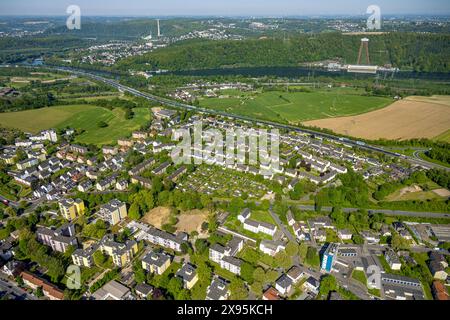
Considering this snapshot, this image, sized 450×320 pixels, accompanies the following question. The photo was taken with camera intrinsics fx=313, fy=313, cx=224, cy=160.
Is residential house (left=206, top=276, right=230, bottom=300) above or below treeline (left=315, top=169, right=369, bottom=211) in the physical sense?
below

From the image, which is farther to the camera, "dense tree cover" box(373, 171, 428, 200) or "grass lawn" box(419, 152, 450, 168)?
"grass lawn" box(419, 152, 450, 168)

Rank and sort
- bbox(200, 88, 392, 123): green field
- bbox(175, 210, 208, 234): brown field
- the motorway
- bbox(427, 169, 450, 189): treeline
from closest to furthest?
the motorway < bbox(175, 210, 208, 234): brown field < bbox(427, 169, 450, 189): treeline < bbox(200, 88, 392, 123): green field

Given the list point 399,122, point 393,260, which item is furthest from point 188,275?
point 399,122

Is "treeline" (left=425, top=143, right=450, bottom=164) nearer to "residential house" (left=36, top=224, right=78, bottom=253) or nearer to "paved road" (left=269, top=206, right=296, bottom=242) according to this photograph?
"paved road" (left=269, top=206, right=296, bottom=242)

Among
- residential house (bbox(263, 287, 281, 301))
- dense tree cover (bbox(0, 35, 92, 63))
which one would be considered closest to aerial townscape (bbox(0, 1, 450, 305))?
residential house (bbox(263, 287, 281, 301))

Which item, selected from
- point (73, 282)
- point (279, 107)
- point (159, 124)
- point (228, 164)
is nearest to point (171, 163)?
point (228, 164)

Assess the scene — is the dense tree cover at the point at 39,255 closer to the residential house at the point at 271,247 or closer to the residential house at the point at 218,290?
the residential house at the point at 218,290

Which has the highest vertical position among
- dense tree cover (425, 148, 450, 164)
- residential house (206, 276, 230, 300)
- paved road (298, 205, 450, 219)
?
dense tree cover (425, 148, 450, 164)

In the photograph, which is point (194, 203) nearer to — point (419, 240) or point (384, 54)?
point (419, 240)

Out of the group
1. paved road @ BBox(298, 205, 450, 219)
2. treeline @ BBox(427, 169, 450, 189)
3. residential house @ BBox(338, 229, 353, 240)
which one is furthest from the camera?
treeline @ BBox(427, 169, 450, 189)
